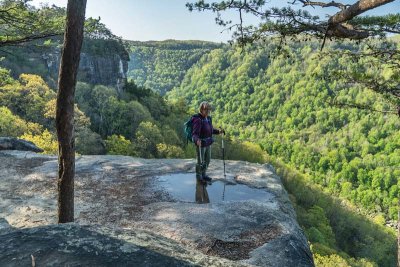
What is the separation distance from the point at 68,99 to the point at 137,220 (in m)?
3.04

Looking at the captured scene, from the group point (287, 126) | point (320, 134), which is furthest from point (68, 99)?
point (287, 126)

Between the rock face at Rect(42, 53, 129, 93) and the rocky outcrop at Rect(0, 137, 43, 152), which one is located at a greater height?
the rock face at Rect(42, 53, 129, 93)

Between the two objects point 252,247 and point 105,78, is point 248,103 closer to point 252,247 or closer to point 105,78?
point 105,78

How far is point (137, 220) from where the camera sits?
751 cm

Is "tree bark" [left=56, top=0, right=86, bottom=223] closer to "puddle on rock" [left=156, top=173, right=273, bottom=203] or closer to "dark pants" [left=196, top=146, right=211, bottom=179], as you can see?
"puddle on rock" [left=156, top=173, right=273, bottom=203]

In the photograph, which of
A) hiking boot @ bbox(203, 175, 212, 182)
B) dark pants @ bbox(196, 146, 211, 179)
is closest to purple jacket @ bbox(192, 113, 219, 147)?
dark pants @ bbox(196, 146, 211, 179)

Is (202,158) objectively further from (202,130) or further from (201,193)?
(201,193)

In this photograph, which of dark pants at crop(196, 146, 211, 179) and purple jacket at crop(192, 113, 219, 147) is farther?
dark pants at crop(196, 146, 211, 179)

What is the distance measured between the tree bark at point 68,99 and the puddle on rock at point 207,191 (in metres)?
3.17

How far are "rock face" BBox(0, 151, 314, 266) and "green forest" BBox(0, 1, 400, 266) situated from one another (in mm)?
3236

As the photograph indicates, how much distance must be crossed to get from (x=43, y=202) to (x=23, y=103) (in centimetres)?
3229

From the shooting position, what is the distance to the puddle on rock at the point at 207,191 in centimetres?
873

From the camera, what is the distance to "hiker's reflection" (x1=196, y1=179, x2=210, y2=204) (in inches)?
336

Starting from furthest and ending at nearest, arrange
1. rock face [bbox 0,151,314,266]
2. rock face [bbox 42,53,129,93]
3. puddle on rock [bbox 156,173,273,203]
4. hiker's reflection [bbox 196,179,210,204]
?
1. rock face [bbox 42,53,129,93]
2. puddle on rock [bbox 156,173,273,203]
3. hiker's reflection [bbox 196,179,210,204]
4. rock face [bbox 0,151,314,266]
